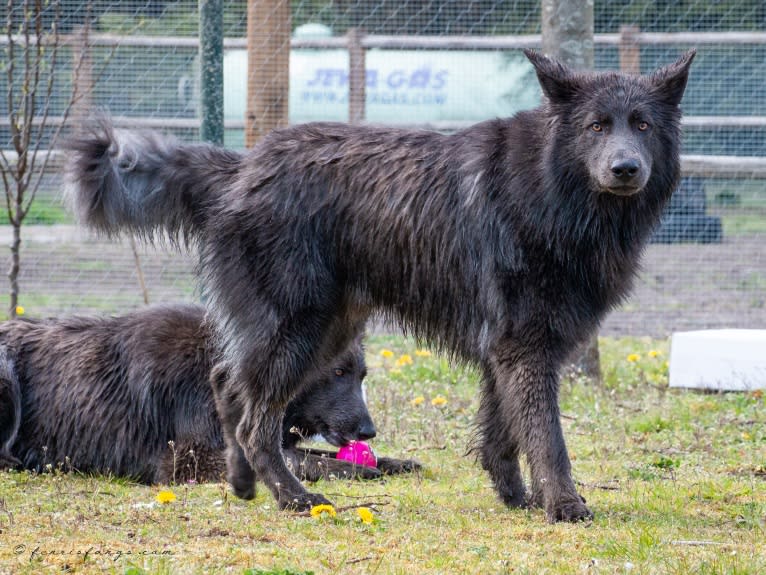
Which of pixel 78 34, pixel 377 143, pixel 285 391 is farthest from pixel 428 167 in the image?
pixel 78 34

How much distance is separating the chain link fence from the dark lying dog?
375 cm

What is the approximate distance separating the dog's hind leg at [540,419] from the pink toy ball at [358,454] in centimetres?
127

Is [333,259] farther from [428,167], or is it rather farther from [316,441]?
[316,441]

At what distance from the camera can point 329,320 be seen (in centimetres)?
474

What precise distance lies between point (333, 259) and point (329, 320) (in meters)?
0.27

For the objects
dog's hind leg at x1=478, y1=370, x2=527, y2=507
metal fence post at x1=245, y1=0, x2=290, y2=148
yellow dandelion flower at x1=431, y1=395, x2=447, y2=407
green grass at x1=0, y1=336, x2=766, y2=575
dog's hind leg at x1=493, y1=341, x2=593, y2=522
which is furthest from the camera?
metal fence post at x1=245, y1=0, x2=290, y2=148

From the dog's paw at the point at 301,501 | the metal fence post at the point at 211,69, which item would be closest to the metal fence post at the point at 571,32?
the metal fence post at the point at 211,69

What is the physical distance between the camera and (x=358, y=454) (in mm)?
5555

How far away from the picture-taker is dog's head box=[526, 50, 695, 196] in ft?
14.2

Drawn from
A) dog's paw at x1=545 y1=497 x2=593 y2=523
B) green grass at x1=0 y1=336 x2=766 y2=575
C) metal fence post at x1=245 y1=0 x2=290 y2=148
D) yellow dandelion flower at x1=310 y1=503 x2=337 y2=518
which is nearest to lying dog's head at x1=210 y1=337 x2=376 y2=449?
green grass at x1=0 y1=336 x2=766 y2=575

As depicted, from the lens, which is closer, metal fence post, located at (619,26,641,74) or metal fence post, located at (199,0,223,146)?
metal fence post, located at (199,0,223,146)

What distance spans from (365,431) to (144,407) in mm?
1139

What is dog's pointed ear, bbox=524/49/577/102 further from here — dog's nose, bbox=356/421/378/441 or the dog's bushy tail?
dog's nose, bbox=356/421/378/441

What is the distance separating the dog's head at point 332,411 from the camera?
5.58 m
